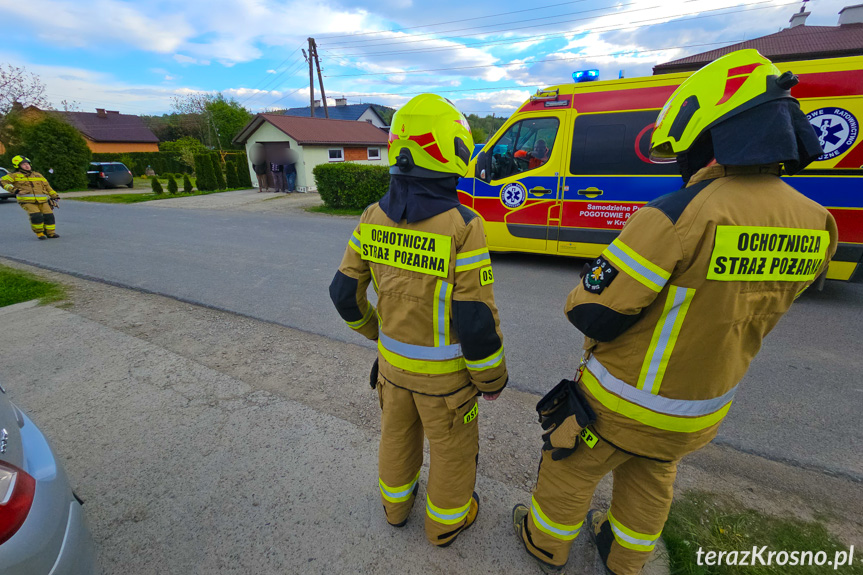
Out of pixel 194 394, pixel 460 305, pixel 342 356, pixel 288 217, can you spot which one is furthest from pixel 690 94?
pixel 288 217

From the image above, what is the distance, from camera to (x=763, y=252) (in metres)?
1.29

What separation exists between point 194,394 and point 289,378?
746mm

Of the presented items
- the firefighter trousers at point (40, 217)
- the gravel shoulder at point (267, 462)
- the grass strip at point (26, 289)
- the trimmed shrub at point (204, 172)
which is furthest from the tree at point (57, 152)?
the gravel shoulder at point (267, 462)

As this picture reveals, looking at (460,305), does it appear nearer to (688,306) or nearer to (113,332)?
(688,306)

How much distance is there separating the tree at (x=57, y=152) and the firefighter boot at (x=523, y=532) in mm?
31519

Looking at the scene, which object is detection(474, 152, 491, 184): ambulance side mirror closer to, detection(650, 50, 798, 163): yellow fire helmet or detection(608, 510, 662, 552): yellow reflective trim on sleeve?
detection(650, 50, 798, 163): yellow fire helmet

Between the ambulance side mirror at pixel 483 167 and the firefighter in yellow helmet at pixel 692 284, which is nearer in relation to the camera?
the firefighter in yellow helmet at pixel 692 284

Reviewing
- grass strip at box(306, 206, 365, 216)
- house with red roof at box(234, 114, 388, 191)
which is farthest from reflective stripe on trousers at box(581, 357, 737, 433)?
house with red roof at box(234, 114, 388, 191)

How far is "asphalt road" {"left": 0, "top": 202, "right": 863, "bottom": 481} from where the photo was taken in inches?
112

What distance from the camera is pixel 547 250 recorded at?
646cm

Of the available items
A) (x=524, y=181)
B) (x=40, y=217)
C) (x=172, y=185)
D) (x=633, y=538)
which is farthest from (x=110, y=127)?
(x=633, y=538)

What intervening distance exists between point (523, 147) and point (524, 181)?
1.73 feet

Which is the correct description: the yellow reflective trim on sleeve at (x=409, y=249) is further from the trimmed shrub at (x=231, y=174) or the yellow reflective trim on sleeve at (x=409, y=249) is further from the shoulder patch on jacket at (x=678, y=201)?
the trimmed shrub at (x=231, y=174)

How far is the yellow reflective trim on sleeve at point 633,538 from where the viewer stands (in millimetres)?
1748
